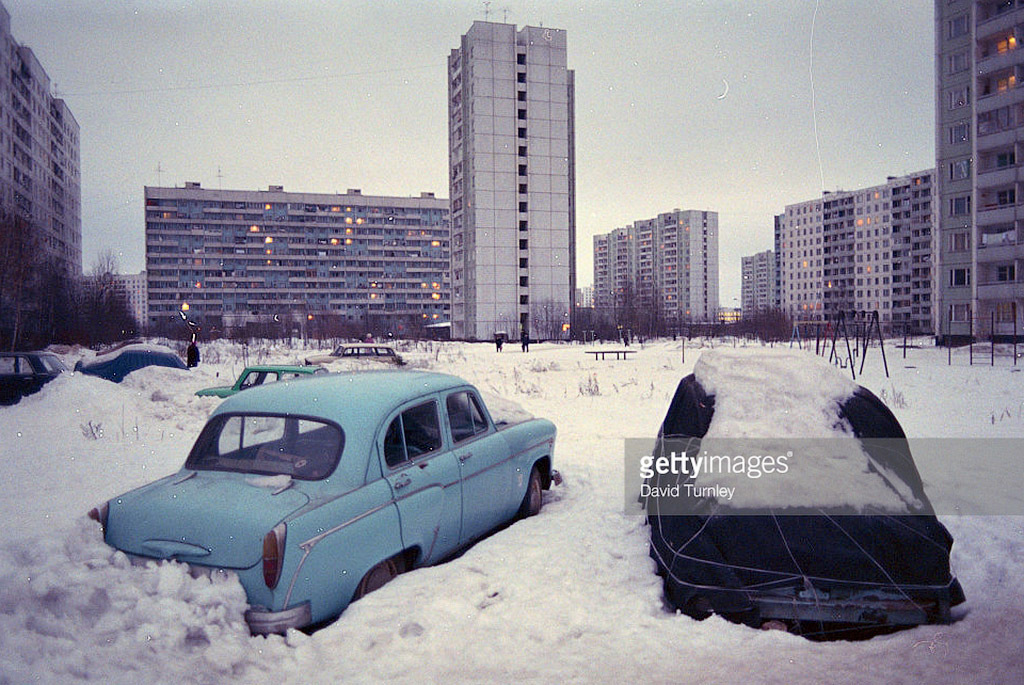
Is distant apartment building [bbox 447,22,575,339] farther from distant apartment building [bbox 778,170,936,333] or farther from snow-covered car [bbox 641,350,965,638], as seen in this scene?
snow-covered car [bbox 641,350,965,638]

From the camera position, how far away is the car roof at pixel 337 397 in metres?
4.49

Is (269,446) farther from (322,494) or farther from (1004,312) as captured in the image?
(1004,312)

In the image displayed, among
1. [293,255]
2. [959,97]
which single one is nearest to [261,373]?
[959,97]

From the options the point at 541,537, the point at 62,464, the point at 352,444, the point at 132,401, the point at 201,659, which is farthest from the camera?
the point at 132,401

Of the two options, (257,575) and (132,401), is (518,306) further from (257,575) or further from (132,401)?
(257,575)

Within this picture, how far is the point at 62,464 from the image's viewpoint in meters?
9.02

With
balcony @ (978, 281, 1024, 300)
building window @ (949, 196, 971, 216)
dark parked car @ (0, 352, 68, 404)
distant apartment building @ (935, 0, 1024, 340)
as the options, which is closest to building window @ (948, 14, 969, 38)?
distant apartment building @ (935, 0, 1024, 340)

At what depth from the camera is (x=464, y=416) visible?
18.5 feet

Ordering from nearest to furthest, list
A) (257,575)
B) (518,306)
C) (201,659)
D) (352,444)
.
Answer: (201,659) → (257,575) → (352,444) → (518,306)

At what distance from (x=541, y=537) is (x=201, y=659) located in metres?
2.99

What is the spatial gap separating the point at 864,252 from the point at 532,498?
147 metres

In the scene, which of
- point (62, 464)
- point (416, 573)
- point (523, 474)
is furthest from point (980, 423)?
point (62, 464)

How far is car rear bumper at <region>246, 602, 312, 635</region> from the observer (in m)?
3.57

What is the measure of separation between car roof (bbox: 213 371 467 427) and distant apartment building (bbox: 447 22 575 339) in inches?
2652
